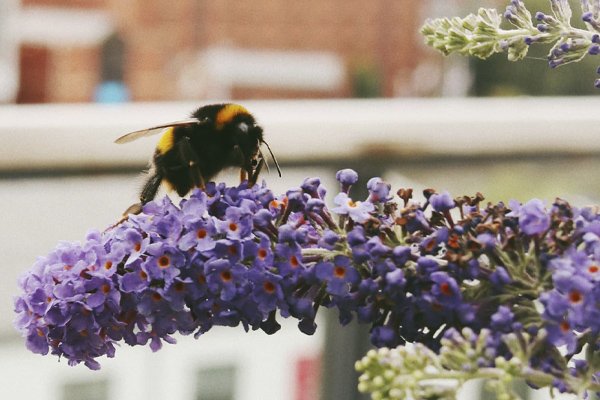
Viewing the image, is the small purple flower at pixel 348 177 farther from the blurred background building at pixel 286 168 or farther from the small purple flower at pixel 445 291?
the blurred background building at pixel 286 168

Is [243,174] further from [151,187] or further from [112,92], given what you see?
[112,92]

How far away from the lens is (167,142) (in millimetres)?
808

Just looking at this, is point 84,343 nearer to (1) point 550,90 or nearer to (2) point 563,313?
(2) point 563,313

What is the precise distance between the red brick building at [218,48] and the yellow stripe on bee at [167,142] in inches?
217

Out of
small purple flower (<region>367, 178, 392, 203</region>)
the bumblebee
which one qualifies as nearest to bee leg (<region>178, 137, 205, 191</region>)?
the bumblebee

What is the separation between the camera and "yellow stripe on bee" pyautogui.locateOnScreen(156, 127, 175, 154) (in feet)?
2.63

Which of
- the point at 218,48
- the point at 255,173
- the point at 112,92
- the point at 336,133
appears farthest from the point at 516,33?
the point at 218,48

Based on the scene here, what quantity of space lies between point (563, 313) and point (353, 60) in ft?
23.8

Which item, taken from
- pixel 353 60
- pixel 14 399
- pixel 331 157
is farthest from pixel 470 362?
pixel 353 60

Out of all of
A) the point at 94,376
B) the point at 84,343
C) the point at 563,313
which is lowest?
the point at 94,376

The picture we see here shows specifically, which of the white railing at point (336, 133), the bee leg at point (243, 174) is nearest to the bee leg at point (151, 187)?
the bee leg at point (243, 174)

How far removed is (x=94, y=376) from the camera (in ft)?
8.14

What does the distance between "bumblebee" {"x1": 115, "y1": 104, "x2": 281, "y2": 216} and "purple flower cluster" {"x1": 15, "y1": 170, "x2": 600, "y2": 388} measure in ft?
0.52

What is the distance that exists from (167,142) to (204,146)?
2.0 inches
